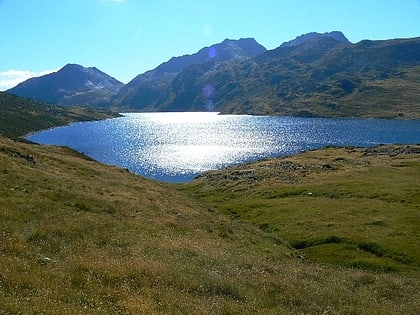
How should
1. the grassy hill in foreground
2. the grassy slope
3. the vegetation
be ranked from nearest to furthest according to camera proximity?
the grassy hill in foreground → the vegetation → the grassy slope

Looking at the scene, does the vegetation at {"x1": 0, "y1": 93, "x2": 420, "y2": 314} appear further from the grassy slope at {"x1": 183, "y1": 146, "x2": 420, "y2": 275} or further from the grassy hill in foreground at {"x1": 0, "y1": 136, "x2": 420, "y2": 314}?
the grassy slope at {"x1": 183, "y1": 146, "x2": 420, "y2": 275}

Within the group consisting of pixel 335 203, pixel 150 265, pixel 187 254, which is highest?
pixel 150 265

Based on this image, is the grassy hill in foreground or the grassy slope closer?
the grassy hill in foreground

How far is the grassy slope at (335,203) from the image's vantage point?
154 ft

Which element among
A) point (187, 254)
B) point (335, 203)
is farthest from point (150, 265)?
point (335, 203)

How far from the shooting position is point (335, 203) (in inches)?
2648

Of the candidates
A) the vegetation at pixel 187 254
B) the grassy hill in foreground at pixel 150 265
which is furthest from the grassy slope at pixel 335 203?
the grassy hill in foreground at pixel 150 265

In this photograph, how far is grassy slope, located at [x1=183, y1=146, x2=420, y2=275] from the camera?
47.0 m

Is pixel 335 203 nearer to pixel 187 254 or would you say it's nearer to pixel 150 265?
pixel 187 254

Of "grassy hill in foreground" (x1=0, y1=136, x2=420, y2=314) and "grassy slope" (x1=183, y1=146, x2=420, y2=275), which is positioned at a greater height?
"grassy hill in foreground" (x1=0, y1=136, x2=420, y2=314)

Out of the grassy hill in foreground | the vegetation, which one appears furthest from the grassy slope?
the grassy hill in foreground

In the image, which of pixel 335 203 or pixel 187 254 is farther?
pixel 335 203

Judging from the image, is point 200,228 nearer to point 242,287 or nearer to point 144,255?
point 144,255

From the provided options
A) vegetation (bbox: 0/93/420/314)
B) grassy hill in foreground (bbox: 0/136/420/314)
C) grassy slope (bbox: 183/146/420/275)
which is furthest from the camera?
grassy slope (bbox: 183/146/420/275)
